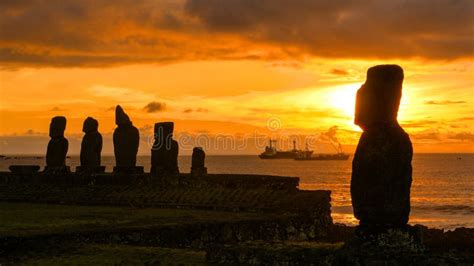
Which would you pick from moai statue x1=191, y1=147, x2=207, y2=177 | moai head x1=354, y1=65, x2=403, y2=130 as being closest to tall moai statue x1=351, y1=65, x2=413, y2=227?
moai head x1=354, y1=65, x2=403, y2=130

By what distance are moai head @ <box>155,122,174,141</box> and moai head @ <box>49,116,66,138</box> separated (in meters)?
4.82

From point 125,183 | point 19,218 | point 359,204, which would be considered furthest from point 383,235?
point 125,183

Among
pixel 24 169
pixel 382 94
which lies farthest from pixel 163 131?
pixel 382 94

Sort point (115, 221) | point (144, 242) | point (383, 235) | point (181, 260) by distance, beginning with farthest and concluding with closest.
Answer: point (115, 221) < point (144, 242) < point (181, 260) < point (383, 235)

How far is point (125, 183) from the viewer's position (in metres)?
30.4

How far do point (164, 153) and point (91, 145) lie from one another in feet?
12.9

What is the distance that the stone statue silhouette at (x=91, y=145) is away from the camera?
32938 mm

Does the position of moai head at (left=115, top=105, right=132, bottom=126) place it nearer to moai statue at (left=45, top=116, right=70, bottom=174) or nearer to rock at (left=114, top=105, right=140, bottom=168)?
rock at (left=114, top=105, right=140, bottom=168)

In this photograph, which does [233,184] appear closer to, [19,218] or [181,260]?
[19,218]

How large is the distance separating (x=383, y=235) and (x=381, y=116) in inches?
85.7

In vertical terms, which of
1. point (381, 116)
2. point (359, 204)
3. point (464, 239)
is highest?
point (381, 116)

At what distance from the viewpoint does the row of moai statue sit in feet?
103

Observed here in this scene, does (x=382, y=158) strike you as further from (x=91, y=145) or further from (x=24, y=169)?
(x=24, y=169)

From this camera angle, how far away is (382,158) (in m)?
12.5
